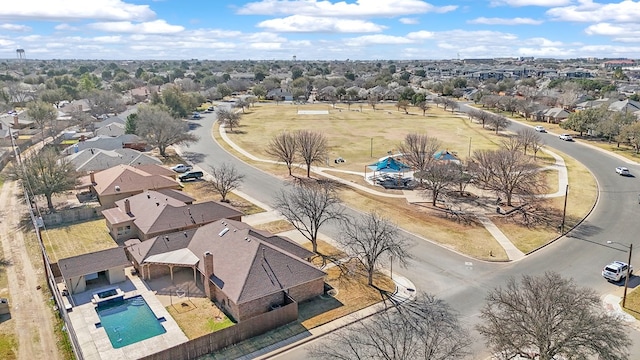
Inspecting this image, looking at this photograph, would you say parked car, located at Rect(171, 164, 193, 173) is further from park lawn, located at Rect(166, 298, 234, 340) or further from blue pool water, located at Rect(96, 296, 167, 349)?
park lawn, located at Rect(166, 298, 234, 340)

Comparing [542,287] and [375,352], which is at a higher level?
[542,287]

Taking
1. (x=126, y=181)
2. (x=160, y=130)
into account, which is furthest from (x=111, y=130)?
(x=126, y=181)

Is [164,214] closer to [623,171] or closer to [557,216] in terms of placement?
[557,216]

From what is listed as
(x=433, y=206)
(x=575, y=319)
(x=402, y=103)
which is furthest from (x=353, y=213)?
(x=402, y=103)

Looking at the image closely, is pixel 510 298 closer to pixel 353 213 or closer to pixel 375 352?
pixel 375 352

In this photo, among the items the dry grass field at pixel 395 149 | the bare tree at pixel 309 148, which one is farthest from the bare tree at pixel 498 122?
the bare tree at pixel 309 148

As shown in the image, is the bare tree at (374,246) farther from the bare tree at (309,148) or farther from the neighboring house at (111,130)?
the neighboring house at (111,130)

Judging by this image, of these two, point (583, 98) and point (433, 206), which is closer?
point (433, 206)
